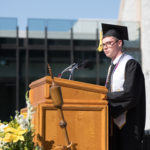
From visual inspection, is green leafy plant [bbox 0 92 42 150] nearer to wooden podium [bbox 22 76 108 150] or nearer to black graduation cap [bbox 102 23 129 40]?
wooden podium [bbox 22 76 108 150]

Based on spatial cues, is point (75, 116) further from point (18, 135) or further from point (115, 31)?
point (115, 31)

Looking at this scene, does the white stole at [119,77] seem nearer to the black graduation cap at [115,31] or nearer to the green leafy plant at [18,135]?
the black graduation cap at [115,31]

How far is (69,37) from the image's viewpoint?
18.3 m

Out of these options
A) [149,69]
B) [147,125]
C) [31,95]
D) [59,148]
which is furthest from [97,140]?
[149,69]

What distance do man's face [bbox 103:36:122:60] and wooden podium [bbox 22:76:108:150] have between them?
83cm

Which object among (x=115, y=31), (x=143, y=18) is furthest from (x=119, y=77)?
(x=143, y=18)

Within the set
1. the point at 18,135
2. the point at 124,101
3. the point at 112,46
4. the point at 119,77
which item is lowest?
the point at 18,135

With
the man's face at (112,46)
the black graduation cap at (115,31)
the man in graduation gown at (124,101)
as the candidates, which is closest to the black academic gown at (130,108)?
the man in graduation gown at (124,101)

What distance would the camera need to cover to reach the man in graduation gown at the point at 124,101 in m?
3.70

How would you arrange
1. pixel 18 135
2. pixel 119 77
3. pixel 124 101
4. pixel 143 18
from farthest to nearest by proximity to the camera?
pixel 143 18, pixel 119 77, pixel 124 101, pixel 18 135

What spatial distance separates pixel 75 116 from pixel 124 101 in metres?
0.56

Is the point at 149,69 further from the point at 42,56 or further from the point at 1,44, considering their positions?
the point at 1,44

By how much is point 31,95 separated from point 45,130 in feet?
1.96

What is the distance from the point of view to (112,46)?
13.7ft
